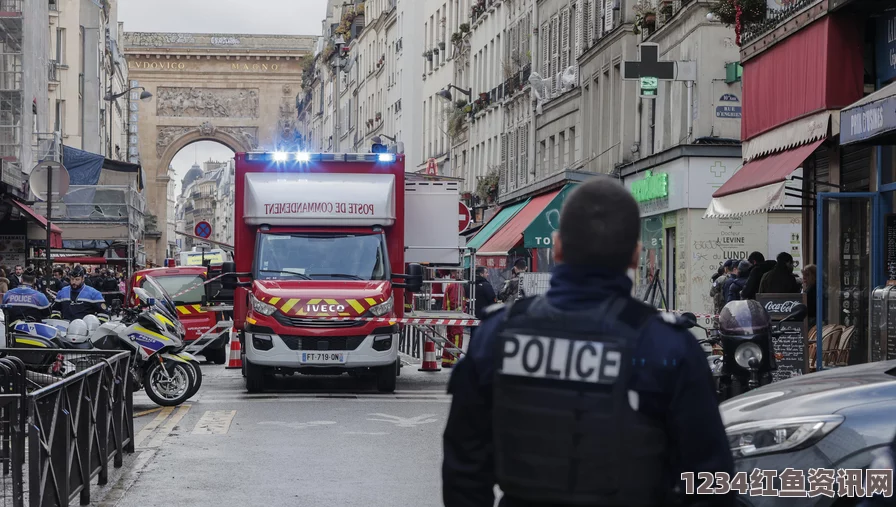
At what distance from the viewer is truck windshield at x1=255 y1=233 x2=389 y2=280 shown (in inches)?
749

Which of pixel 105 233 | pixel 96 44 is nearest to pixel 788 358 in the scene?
pixel 105 233

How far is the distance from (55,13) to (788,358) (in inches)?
2054

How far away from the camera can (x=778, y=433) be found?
243 inches

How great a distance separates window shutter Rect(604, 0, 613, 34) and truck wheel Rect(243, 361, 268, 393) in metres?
18.8

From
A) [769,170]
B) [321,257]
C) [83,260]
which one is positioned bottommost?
[321,257]

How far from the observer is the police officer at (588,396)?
371cm

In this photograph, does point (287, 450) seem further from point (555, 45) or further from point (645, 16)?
point (555, 45)

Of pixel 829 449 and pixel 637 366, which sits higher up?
pixel 637 366

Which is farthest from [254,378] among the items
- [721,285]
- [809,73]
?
[721,285]

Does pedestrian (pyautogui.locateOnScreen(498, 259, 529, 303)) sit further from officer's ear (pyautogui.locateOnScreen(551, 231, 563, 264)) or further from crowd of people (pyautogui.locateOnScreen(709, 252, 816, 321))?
officer's ear (pyautogui.locateOnScreen(551, 231, 563, 264))

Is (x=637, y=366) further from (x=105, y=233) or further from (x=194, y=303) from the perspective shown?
(x=105, y=233)

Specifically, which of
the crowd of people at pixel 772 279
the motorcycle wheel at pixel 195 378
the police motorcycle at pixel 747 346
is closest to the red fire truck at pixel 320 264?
the motorcycle wheel at pixel 195 378

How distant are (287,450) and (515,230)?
2634 centimetres

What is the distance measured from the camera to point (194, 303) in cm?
2662
